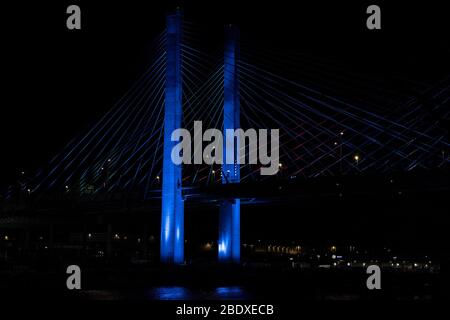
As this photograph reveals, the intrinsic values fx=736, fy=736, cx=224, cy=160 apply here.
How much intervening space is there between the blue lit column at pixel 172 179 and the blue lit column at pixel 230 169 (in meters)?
2.00

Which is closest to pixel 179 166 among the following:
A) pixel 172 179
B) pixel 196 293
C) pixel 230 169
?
pixel 172 179

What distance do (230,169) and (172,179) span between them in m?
2.74

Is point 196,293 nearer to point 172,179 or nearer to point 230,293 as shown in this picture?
point 230,293

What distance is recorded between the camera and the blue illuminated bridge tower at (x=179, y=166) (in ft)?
97.5

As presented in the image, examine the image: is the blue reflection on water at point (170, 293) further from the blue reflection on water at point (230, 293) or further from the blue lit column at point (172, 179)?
the blue lit column at point (172, 179)

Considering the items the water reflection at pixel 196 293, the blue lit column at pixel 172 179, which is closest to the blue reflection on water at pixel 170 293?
the water reflection at pixel 196 293

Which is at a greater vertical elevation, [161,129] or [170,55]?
[170,55]

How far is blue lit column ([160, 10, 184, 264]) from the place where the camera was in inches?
1164

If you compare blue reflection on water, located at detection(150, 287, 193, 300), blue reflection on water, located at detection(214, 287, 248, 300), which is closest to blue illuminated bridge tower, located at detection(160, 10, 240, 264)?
blue reflection on water, located at detection(150, 287, 193, 300)

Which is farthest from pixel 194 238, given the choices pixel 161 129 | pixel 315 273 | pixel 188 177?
pixel 315 273

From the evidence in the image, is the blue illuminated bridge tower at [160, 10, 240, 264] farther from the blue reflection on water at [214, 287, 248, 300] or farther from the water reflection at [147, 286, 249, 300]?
the blue reflection on water at [214, 287, 248, 300]
